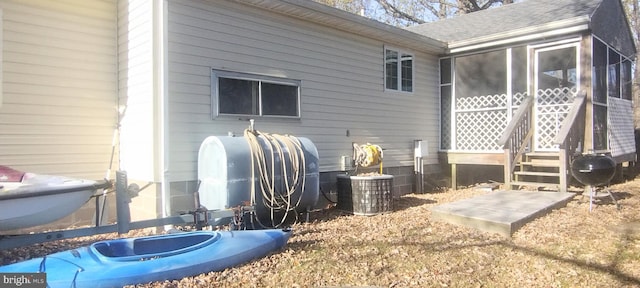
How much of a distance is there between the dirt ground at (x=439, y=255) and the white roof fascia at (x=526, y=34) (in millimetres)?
3586

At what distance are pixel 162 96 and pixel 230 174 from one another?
4.71 feet

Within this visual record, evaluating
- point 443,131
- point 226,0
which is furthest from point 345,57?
point 443,131

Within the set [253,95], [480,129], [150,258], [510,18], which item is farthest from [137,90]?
[510,18]

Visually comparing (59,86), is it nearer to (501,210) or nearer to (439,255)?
(439,255)

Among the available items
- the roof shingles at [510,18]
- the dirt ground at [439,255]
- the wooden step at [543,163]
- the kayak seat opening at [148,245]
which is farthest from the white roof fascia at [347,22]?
the kayak seat opening at [148,245]

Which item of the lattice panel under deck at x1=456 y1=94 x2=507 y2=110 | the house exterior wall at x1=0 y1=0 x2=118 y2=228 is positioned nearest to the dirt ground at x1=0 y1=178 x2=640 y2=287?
the house exterior wall at x1=0 y1=0 x2=118 y2=228

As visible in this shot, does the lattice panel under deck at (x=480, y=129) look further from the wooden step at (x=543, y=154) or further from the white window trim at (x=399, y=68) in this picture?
the white window trim at (x=399, y=68)

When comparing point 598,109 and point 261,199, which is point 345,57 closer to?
point 261,199

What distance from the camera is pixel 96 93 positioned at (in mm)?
6633

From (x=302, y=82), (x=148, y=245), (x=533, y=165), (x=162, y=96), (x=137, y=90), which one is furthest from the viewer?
(x=533, y=165)

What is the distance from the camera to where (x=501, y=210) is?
250 inches

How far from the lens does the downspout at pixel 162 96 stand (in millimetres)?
5961

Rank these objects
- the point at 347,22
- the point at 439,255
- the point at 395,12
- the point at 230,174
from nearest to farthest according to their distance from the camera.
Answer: the point at 439,255 → the point at 230,174 → the point at 347,22 → the point at 395,12

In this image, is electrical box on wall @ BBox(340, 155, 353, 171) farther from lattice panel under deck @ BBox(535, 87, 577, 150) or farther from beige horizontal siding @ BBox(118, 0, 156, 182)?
lattice panel under deck @ BBox(535, 87, 577, 150)
